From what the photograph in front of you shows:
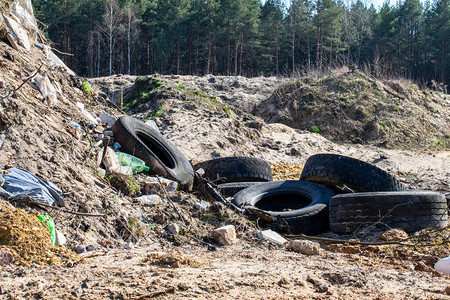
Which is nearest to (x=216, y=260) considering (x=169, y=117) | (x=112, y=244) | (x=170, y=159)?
(x=112, y=244)

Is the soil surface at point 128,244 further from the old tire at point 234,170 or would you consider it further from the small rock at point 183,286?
the old tire at point 234,170

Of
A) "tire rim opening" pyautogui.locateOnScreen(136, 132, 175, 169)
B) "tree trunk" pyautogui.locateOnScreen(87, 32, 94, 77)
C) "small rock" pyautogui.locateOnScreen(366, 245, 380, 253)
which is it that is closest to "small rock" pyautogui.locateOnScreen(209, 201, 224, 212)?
"small rock" pyautogui.locateOnScreen(366, 245, 380, 253)

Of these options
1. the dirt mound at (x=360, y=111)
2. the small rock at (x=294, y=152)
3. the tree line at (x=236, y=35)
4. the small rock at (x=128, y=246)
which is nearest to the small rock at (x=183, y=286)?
the small rock at (x=128, y=246)

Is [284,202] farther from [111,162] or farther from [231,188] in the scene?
[111,162]

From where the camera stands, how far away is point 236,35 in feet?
122

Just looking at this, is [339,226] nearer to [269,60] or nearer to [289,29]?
[269,60]

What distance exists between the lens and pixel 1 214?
119 inches

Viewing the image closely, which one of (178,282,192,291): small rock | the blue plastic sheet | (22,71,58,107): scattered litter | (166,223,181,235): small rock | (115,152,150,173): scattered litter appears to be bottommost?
(166,223,181,235): small rock

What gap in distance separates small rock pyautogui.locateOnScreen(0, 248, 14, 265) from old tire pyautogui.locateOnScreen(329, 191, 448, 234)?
3356 millimetres

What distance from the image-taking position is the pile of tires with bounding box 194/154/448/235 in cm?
461

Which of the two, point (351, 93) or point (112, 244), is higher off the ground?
point (351, 93)

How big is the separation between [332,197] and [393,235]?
0.87 metres

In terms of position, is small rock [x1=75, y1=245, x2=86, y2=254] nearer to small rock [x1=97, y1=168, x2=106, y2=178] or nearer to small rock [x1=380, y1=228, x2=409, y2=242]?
small rock [x1=97, y1=168, x2=106, y2=178]

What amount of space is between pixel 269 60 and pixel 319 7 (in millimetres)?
6517
